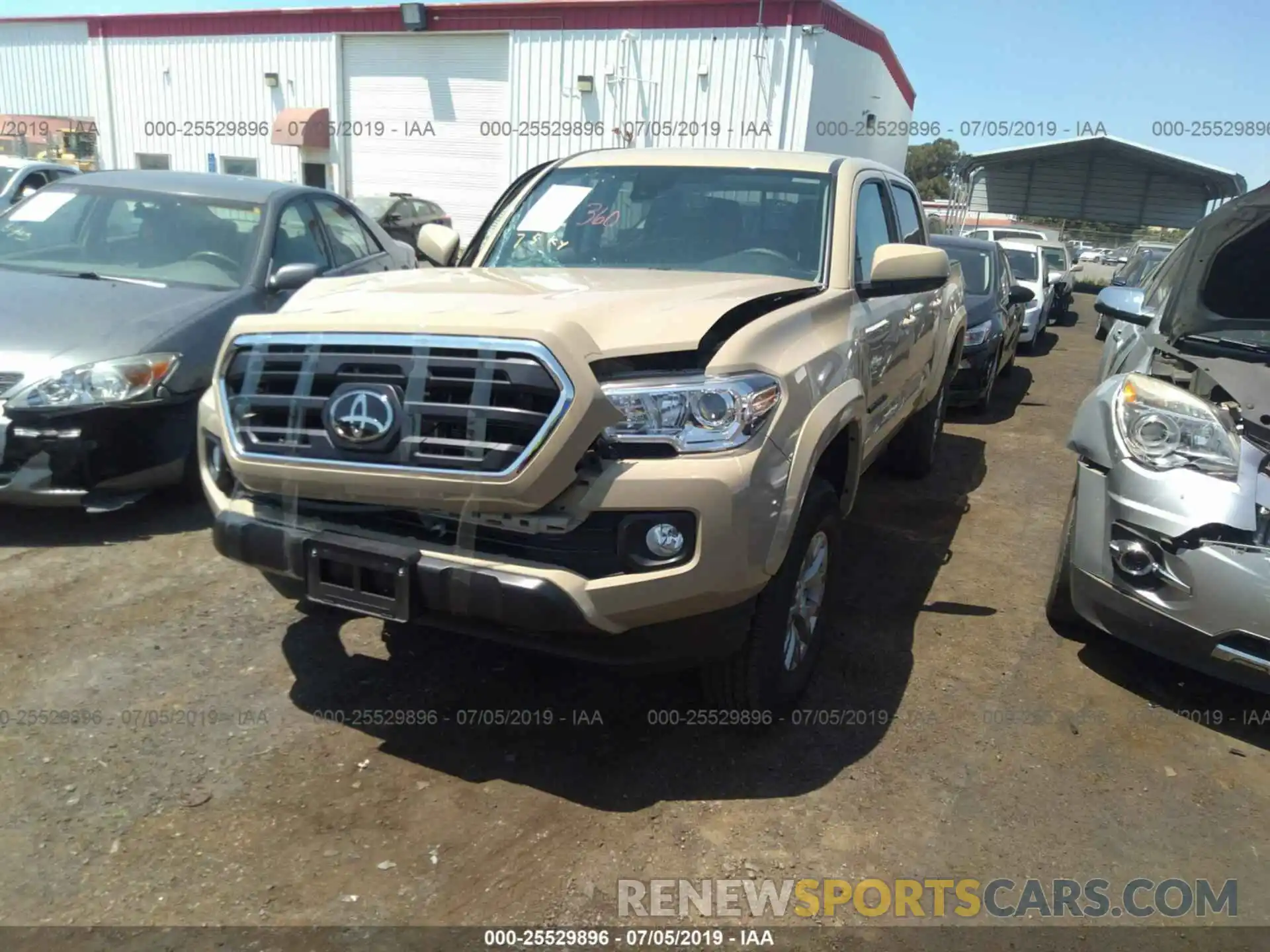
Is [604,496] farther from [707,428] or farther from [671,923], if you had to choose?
[671,923]

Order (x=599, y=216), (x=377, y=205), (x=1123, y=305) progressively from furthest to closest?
(x=377, y=205), (x=1123, y=305), (x=599, y=216)

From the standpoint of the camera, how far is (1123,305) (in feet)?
15.7

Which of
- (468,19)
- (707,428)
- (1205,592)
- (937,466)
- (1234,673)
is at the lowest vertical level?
(937,466)

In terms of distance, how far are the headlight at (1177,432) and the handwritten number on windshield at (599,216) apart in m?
2.10

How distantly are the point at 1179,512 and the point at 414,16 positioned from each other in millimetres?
22502

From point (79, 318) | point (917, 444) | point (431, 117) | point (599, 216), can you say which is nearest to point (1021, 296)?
point (917, 444)

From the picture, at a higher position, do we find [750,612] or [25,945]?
[750,612]

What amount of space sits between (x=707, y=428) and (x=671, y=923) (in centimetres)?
125

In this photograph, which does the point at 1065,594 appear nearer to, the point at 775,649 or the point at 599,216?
the point at 775,649

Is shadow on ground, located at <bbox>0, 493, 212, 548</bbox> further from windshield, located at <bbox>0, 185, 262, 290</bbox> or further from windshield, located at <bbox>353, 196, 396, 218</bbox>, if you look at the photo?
windshield, located at <bbox>353, 196, 396, 218</bbox>

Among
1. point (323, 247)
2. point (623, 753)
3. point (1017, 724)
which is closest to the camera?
point (623, 753)

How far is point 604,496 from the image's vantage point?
2.49 metres

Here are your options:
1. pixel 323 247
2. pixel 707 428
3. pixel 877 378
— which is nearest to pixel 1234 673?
pixel 877 378

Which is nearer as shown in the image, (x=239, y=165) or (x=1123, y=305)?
(x=1123, y=305)
